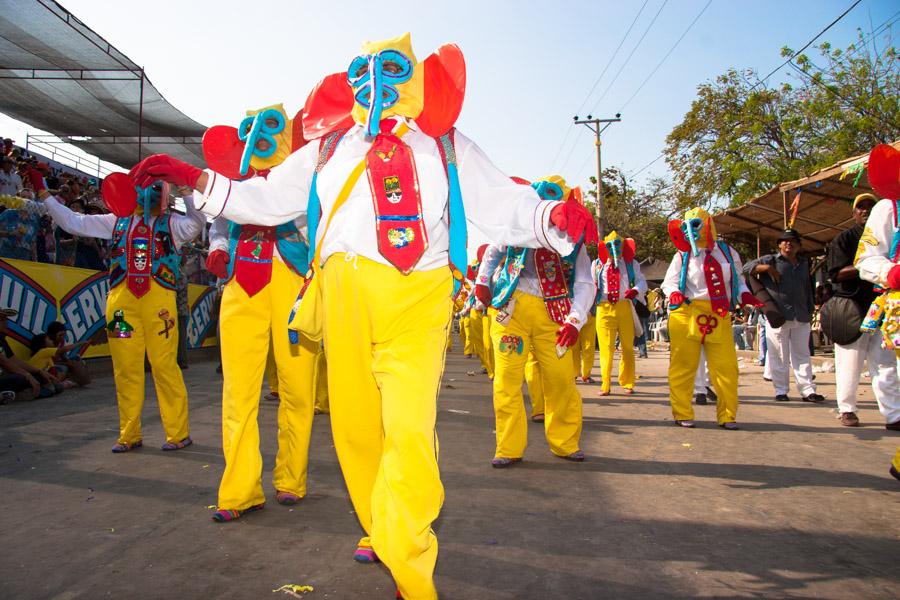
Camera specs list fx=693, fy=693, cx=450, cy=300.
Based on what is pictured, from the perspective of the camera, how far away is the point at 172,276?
19.4 feet

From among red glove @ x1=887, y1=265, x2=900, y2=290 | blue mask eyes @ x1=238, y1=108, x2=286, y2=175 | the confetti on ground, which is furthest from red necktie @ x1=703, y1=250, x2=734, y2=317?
the confetti on ground

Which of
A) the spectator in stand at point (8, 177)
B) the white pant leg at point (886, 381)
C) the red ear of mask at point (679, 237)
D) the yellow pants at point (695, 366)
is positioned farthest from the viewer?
the spectator in stand at point (8, 177)

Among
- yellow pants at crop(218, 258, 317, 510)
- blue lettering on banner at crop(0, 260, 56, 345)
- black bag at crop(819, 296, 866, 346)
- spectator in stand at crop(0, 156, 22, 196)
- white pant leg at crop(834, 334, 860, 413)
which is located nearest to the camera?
yellow pants at crop(218, 258, 317, 510)

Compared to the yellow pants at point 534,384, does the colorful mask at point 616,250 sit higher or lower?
higher

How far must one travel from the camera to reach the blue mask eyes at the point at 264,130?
4.39 metres

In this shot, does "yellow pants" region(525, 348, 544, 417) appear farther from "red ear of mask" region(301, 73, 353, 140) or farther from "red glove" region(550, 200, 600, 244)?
"red ear of mask" region(301, 73, 353, 140)

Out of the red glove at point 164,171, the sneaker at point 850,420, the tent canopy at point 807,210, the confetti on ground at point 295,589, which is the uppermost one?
the tent canopy at point 807,210

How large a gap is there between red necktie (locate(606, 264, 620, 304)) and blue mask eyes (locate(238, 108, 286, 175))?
6586 millimetres

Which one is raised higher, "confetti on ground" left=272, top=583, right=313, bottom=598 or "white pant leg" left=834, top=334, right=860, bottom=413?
"white pant leg" left=834, top=334, right=860, bottom=413

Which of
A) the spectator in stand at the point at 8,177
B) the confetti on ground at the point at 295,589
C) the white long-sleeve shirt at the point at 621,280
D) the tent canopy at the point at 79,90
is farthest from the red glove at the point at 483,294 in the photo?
the tent canopy at the point at 79,90

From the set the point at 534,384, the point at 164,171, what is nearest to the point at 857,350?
the point at 534,384

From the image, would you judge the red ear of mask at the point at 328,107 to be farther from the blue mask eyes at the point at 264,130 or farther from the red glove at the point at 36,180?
the red glove at the point at 36,180

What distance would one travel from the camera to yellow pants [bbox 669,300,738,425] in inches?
278

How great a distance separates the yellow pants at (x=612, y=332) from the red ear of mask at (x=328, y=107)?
7558 mm
